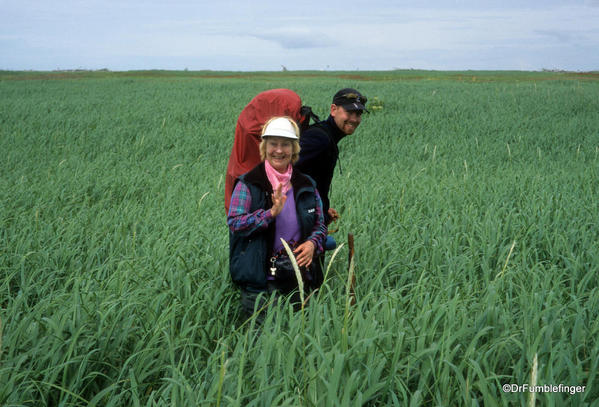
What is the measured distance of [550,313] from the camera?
7.41 feet

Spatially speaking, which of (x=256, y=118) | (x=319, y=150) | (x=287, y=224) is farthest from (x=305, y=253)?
(x=256, y=118)

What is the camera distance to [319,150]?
104 inches

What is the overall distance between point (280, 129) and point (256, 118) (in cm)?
34

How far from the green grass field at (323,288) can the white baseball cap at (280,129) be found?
76 centimetres

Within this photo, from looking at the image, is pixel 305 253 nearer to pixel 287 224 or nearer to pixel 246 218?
pixel 287 224

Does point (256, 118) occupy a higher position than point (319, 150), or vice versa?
point (256, 118)

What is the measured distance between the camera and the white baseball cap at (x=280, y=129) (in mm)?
2186

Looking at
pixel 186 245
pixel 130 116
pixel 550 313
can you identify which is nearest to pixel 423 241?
pixel 550 313

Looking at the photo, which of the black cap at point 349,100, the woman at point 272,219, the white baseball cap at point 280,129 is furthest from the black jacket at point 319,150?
the white baseball cap at point 280,129

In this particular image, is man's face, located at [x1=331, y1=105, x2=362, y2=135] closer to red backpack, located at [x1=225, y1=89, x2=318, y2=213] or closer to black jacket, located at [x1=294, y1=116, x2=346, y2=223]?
black jacket, located at [x1=294, y1=116, x2=346, y2=223]

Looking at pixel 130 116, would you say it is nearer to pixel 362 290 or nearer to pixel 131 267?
pixel 131 267

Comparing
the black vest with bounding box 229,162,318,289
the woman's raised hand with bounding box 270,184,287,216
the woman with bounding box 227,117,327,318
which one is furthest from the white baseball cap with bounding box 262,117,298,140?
the woman's raised hand with bounding box 270,184,287,216

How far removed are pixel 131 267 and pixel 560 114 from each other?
1339 cm

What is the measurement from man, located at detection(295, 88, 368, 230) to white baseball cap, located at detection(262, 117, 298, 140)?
1.33 ft
